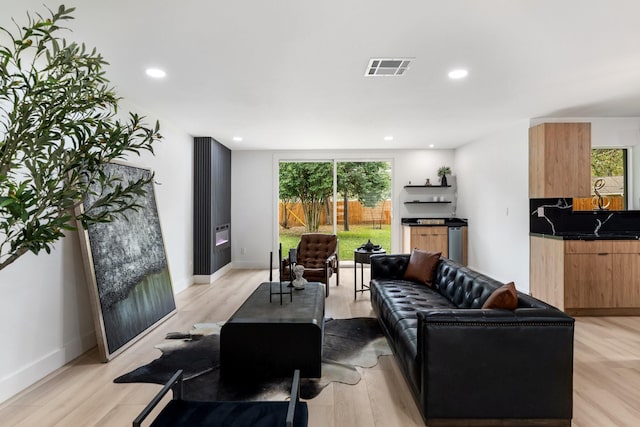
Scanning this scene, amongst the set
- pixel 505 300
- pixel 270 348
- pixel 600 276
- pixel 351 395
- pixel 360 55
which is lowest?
pixel 351 395

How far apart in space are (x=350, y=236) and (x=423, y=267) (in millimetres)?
3533

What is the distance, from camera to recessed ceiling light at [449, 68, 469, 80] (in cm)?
317

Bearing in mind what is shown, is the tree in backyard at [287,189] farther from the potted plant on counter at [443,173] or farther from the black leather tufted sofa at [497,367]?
the black leather tufted sofa at [497,367]

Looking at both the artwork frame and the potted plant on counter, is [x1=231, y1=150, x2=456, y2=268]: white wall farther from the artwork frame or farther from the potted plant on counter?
the artwork frame

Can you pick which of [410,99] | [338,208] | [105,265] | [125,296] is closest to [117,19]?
[105,265]

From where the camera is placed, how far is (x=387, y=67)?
3.06 metres

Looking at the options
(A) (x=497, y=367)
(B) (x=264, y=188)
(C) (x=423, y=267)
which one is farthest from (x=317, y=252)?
(A) (x=497, y=367)

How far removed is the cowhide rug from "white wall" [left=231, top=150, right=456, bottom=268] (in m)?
3.57

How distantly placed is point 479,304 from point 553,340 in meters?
0.76

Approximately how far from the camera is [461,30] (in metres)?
2.43

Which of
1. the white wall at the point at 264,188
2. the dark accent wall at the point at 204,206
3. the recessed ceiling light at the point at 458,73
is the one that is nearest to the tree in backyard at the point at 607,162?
the white wall at the point at 264,188

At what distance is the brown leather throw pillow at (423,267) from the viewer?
3970 mm

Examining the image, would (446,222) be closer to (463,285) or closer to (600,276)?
(600,276)

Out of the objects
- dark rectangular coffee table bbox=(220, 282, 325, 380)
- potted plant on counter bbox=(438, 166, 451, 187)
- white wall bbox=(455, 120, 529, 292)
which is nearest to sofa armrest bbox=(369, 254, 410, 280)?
dark rectangular coffee table bbox=(220, 282, 325, 380)
